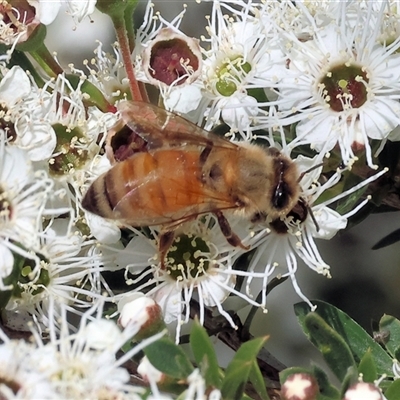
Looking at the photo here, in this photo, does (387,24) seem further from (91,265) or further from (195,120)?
(91,265)

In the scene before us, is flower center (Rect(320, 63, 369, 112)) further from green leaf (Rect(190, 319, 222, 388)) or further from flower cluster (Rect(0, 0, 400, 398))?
green leaf (Rect(190, 319, 222, 388))

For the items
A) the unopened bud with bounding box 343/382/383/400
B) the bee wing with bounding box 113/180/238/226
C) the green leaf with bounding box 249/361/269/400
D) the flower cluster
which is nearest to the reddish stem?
the flower cluster

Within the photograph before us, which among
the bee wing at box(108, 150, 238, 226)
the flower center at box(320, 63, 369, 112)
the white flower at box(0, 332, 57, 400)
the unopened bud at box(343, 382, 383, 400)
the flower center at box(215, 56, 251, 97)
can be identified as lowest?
the unopened bud at box(343, 382, 383, 400)

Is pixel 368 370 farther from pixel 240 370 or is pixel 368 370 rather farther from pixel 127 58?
pixel 127 58

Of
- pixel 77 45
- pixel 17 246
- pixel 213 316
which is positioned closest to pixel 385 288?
pixel 213 316

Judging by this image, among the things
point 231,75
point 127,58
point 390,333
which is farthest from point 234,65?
point 390,333
